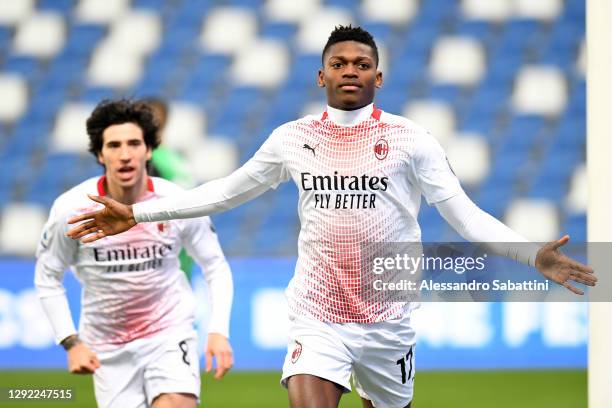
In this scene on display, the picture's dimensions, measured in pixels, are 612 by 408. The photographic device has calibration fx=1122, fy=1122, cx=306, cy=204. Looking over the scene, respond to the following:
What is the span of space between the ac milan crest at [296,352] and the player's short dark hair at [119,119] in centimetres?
154

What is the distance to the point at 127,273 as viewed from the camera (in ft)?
17.3

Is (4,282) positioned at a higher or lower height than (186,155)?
lower

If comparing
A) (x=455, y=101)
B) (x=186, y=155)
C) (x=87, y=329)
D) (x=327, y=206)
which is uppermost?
(x=455, y=101)

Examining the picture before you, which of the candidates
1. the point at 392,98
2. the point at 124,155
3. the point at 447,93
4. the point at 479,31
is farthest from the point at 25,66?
the point at 124,155

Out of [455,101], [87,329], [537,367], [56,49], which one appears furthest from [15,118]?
[87,329]

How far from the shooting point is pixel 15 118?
13.5 meters

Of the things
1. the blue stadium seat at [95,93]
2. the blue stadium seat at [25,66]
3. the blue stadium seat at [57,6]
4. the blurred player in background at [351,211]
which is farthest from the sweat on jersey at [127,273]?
the blue stadium seat at [57,6]

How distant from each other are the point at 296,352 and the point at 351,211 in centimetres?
60

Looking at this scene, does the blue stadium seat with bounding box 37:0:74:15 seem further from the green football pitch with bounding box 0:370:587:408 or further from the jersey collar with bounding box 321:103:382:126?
the jersey collar with bounding box 321:103:382:126

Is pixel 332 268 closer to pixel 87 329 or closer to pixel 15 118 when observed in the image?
pixel 87 329

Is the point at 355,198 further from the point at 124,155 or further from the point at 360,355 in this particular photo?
the point at 124,155

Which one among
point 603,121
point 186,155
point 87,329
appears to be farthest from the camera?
point 186,155

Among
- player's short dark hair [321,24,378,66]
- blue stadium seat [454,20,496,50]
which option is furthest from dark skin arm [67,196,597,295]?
Answer: blue stadium seat [454,20,496,50]

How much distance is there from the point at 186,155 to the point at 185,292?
7728mm
